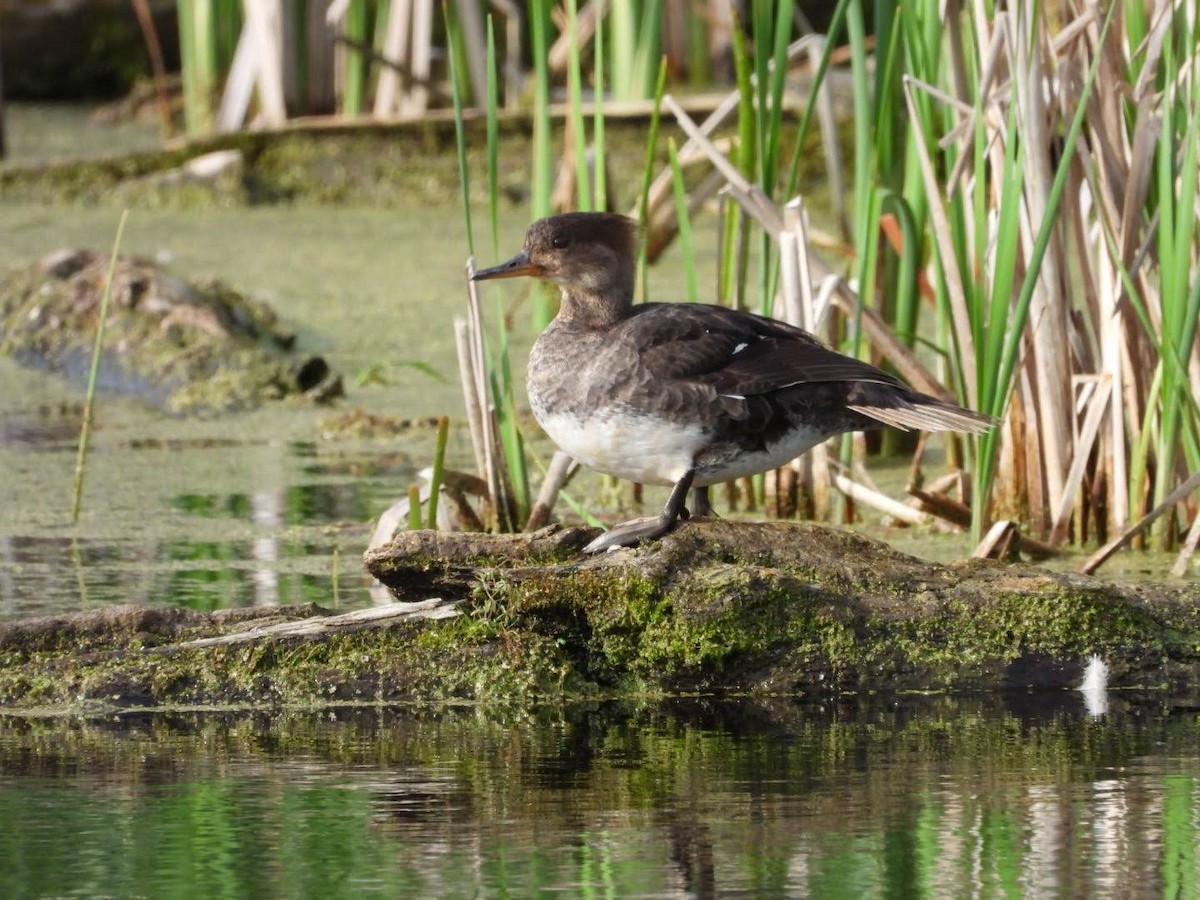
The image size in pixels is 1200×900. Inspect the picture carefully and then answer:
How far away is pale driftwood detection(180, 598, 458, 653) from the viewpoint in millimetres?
3564

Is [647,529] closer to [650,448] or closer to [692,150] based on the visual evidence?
[650,448]

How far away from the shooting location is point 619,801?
2.94 m

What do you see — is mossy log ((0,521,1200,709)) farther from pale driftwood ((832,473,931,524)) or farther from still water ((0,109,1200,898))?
pale driftwood ((832,473,931,524))

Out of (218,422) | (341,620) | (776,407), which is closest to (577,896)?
(341,620)

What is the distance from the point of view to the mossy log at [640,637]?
353 cm

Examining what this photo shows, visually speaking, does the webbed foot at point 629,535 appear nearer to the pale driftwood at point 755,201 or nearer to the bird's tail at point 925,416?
the bird's tail at point 925,416

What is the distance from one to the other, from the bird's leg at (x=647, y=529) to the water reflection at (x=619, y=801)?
294 mm

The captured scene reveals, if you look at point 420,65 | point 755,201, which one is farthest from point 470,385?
point 420,65

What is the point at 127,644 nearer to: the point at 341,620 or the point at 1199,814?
the point at 341,620

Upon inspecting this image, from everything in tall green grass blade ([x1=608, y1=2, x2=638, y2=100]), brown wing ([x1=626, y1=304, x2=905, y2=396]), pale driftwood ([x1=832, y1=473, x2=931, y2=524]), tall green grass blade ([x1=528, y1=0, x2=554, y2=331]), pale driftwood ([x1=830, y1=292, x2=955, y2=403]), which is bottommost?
pale driftwood ([x1=832, y1=473, x2=931, y2=524])

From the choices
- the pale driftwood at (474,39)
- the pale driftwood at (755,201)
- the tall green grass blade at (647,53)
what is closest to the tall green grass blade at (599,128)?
the pale driftwood at (755,201)

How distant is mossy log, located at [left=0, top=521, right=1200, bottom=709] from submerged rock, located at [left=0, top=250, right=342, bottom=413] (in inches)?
129

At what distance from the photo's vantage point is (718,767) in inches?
123

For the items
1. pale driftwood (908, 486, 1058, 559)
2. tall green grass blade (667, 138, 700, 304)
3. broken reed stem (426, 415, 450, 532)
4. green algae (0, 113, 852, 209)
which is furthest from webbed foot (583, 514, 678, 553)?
green algae (0, 113, 852, 209)
